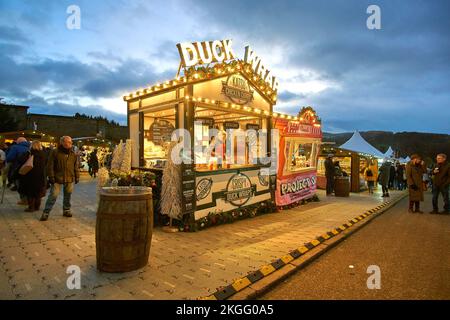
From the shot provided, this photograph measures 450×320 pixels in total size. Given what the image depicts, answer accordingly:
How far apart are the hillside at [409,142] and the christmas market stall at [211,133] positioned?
58.5m

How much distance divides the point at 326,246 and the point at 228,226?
220 cm

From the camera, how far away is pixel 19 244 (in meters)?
4.48

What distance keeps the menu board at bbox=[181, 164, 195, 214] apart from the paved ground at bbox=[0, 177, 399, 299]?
54 centimetres

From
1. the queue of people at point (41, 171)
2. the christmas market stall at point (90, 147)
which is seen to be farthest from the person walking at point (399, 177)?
the christmas market stall at point (90, 147)

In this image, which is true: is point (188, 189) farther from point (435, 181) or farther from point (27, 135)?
point (27, 135)

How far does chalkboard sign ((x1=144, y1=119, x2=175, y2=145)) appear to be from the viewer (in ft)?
25.7

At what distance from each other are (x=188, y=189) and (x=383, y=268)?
12.1ft

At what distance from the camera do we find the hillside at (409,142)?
6916cm

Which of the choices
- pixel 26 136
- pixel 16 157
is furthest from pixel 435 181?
pixel 26 136

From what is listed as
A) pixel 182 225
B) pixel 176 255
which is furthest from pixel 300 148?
pixel 176 255

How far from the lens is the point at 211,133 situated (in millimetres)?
8461

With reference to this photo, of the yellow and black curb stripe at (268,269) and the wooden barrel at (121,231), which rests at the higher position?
the wooden barrel at (121,231)

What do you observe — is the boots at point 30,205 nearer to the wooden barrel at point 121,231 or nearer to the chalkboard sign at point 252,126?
the wooden barrel at point 121,231
